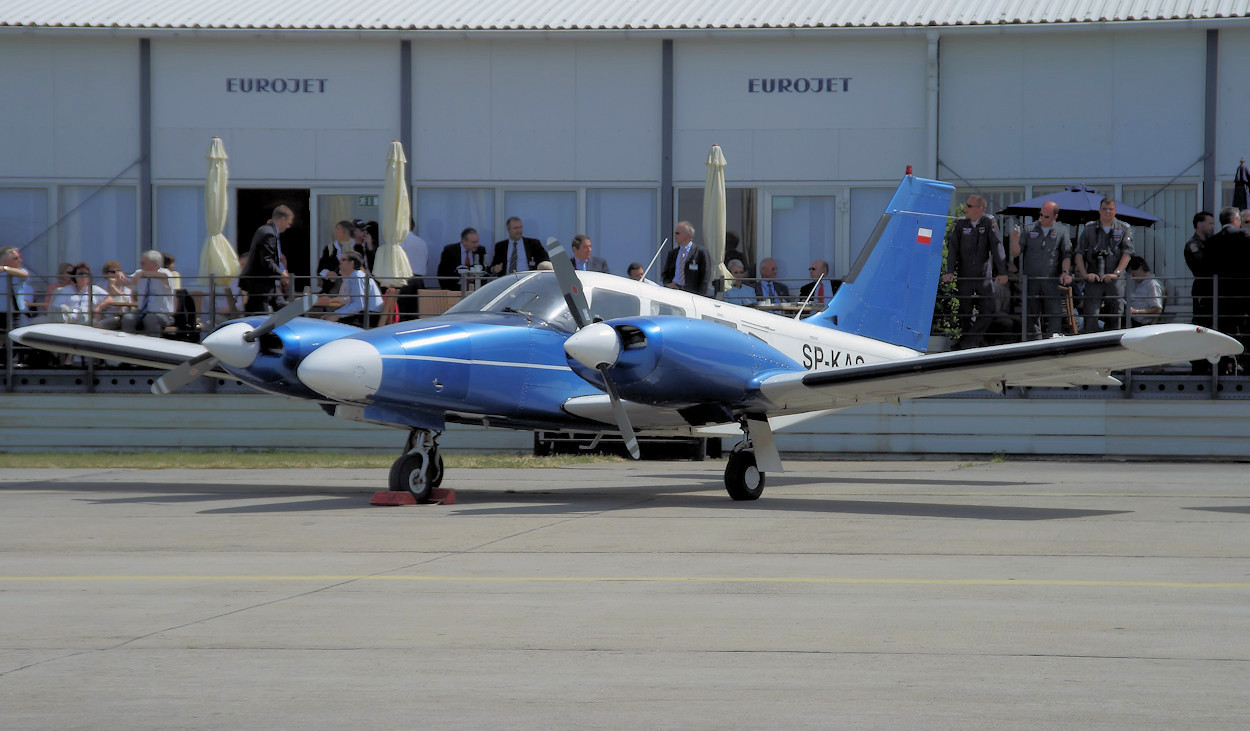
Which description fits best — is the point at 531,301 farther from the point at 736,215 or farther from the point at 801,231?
the point at 801,231

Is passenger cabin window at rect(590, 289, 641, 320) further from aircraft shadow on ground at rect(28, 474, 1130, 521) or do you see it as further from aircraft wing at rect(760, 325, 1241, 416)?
aircraft shadow on ground at rect(28, 474, 1130, 521)

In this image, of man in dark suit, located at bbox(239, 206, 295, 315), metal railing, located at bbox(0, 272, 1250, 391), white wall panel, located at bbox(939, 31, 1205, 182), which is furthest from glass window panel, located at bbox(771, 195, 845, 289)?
man in dark suit, located at bbox(239, 206, 295, 315)

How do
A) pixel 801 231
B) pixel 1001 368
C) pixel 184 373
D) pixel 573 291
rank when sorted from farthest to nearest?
pixel 801 231, pixel 184 373, pixel 573 291, pixel 1001 368

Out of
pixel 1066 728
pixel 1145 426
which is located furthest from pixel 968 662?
pixel 1145 426

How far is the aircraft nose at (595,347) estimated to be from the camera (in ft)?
38.2

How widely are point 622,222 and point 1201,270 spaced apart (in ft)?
31.1

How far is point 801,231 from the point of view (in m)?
23.4

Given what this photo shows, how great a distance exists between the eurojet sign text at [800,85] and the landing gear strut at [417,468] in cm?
1251

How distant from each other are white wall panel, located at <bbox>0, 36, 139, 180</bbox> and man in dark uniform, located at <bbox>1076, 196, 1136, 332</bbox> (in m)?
15.6

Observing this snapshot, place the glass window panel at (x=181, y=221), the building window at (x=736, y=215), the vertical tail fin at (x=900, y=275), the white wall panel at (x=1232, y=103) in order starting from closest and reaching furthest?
the vertical tail fin at (x=900, y=275) < the white wall panel at (x=1232, y=103) < the building window at (x=736, y=215) < the glass window panel at (x=181, y=221)

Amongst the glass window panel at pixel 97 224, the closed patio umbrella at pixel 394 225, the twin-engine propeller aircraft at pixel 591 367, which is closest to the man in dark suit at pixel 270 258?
the closed patio umbrella at pixel 394 225

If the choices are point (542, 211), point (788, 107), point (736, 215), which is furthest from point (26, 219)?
point (788, 107)

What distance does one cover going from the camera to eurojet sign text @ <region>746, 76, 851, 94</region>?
23281 mm

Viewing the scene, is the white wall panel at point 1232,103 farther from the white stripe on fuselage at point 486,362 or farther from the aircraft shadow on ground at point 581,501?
the white stripe on fuselage at point 486,362
